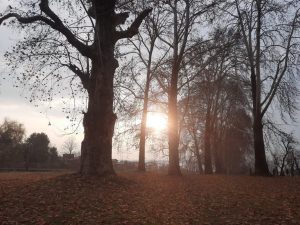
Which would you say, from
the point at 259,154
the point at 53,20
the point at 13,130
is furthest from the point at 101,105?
the point at 13,130

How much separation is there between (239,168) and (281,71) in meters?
23.7

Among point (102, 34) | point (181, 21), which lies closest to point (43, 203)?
point (102, 34)

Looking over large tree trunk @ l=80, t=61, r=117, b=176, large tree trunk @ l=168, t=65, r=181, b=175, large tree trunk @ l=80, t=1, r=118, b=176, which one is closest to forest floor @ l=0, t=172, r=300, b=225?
large tree trunk @ l=80, t=61, r=117, b=176

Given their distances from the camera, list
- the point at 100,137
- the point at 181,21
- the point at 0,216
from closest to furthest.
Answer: the point at 0,216
the point at 100,137
the point at 181,21

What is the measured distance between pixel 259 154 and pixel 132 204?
15665 mm

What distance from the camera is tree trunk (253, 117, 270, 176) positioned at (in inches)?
963

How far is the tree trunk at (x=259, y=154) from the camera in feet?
80.2

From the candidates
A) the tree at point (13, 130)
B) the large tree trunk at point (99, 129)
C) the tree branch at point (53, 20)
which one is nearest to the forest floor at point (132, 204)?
the large tree trunk at point (99, 129)

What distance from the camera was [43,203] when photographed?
34.1ft

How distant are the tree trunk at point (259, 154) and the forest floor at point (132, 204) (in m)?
10.1

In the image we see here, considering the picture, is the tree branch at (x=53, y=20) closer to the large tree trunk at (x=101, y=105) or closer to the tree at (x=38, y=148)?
the large tree trunk at (x=101, y=105)

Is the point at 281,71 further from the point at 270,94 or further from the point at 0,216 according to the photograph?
the point at 0,216

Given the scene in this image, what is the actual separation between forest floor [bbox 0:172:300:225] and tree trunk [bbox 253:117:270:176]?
33.2ft

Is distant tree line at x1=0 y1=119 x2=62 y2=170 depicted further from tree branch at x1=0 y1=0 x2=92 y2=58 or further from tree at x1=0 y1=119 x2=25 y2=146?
tree branch at x1=0 y1=0 x2=92 y2=58
